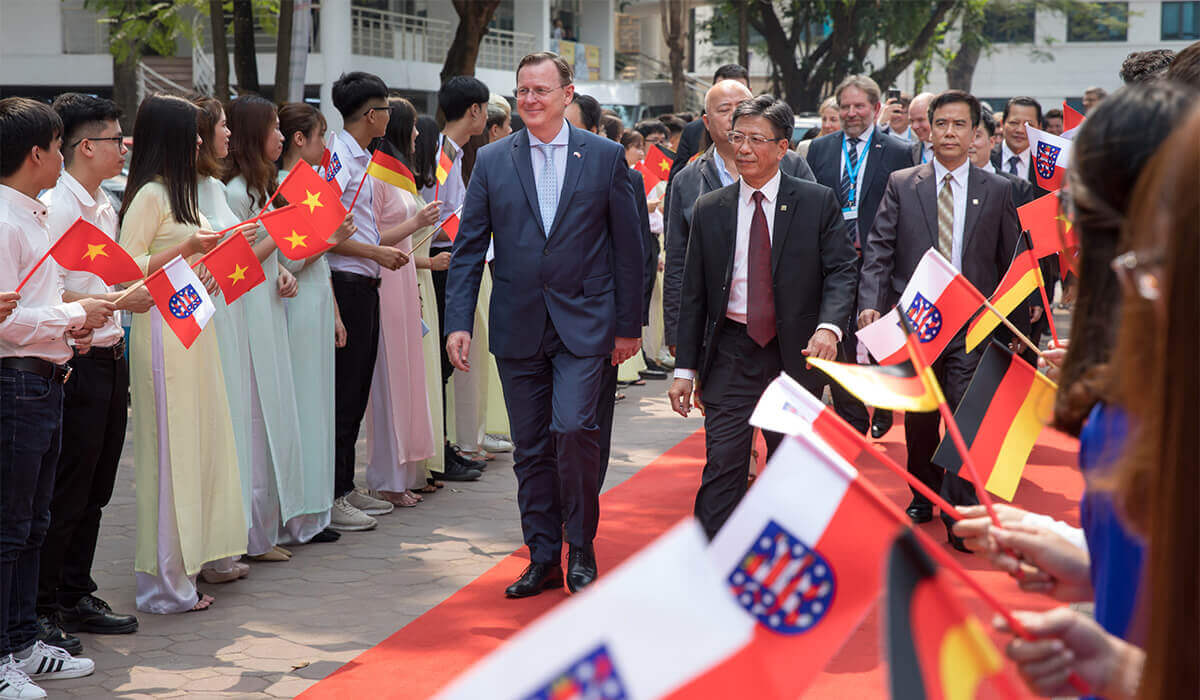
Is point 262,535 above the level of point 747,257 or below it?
below

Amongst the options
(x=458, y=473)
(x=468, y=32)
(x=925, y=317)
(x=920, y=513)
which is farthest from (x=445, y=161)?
(x=468, y=32)

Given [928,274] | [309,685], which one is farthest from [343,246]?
[928,274]

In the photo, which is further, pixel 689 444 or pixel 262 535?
pixel 689 444

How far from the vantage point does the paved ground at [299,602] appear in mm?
4555

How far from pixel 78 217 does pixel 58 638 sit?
153cm

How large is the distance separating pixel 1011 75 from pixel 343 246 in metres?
48.2

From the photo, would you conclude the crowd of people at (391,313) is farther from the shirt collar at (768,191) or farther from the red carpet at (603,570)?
the red carpet at (603,570)

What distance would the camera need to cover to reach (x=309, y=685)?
450cm

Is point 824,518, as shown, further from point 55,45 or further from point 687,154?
point 55,45

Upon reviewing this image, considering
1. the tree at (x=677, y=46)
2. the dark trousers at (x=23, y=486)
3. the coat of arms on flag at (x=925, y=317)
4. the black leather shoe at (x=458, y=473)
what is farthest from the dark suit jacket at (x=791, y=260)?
the tree at (x=677, y=46)

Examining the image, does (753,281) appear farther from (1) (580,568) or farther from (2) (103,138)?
(2) (103,138)

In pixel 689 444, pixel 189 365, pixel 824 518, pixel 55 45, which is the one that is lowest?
pixel 689 444

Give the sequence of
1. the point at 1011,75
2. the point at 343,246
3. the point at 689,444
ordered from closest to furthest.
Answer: the point at 343,246, the point at 689,444, the point at 1011,75

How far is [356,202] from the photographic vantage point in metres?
6.69
